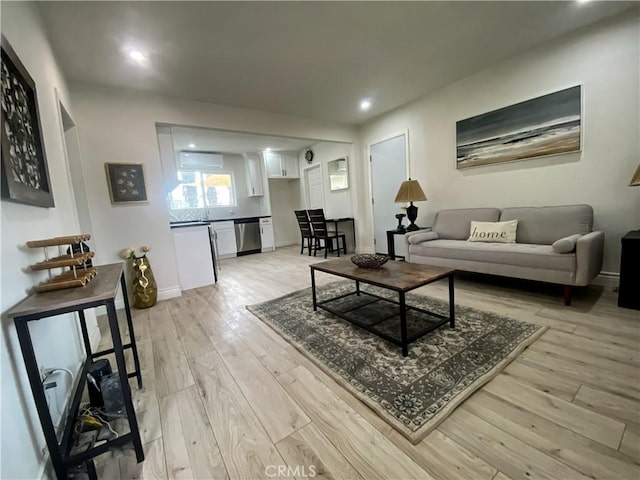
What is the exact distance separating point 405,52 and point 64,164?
126 inches

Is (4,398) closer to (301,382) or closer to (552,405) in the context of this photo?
(301,382)

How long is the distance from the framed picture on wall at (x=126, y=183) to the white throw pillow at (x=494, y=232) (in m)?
3.84

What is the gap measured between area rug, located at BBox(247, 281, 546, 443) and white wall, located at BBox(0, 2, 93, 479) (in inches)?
49.3

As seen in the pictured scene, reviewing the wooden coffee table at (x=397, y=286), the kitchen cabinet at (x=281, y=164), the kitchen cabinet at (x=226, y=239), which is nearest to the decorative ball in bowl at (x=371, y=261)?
the wooden coffee table at (x=397, y=286)

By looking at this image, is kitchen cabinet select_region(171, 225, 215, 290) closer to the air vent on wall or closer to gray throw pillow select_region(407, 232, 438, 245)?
gray throw pillow select_region(407, 232, 438, 245)

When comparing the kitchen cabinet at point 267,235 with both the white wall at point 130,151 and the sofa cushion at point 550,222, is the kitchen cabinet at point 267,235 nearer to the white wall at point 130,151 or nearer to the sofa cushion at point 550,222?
the white wall at point 130,151

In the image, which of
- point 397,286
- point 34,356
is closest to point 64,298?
point 34,356

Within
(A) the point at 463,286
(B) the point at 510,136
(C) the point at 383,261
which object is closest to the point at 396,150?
(B) the point at 510,136

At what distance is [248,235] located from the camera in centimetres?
631

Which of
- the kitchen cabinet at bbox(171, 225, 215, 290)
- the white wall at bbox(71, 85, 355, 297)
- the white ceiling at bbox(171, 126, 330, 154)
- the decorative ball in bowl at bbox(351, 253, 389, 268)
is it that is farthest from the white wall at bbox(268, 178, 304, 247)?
the decorative ball in bowl at bbox(351, 253, 389, 268)

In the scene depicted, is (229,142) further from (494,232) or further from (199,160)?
(494,232)

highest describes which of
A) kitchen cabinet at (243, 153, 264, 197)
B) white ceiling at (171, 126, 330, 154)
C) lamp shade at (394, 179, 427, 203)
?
white ceiling at (171, 126, 330, 154)

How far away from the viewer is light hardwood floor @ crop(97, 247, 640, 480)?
3.32 ft

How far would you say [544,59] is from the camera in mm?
2771
